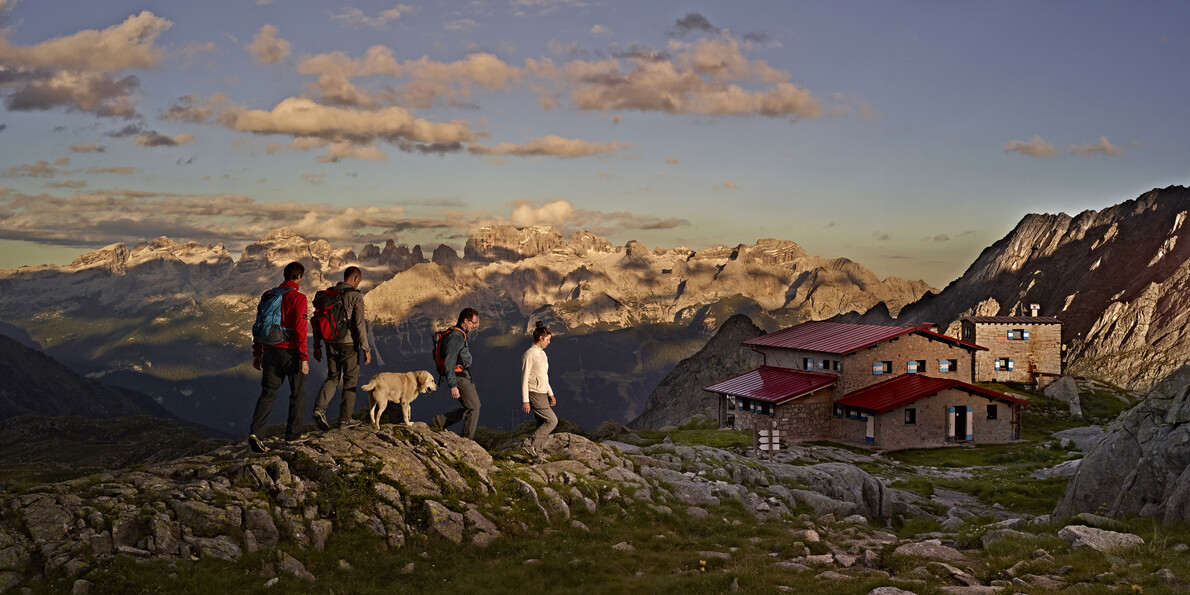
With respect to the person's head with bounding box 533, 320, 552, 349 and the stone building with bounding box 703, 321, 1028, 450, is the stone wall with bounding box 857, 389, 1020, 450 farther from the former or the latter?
the person's head with bounding box 533, 320, 552, 349

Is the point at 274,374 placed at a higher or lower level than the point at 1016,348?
higher

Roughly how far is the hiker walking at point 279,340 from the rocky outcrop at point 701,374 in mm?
132738

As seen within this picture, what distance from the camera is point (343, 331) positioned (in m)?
23.9

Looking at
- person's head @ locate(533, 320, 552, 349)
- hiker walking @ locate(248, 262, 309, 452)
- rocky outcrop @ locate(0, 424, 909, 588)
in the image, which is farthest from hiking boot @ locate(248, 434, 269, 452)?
person's head @ locate(533, 320, 552, 349)

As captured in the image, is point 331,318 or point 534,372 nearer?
point 331,318

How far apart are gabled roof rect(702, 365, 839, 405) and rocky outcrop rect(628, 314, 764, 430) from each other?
234 feet

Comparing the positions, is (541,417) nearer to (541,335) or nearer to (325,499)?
(541,335)

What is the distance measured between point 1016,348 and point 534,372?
10381cm

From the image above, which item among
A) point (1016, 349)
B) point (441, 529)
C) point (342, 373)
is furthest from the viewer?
point (1016, 349)

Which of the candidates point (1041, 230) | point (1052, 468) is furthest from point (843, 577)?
point (1041, 230)

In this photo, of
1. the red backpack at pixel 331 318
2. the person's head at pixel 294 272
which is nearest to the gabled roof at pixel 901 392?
the red backpack at pixel 331 318

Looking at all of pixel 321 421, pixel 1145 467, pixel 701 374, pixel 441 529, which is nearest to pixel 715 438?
pixel 1145 467

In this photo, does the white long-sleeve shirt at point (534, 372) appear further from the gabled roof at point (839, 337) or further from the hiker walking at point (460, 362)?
the gabled roof at point (839, 337)

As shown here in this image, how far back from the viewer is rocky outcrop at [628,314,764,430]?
526 ft
